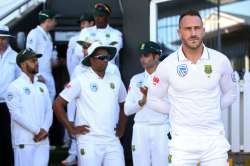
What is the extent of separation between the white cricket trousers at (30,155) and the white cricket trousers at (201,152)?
231cm

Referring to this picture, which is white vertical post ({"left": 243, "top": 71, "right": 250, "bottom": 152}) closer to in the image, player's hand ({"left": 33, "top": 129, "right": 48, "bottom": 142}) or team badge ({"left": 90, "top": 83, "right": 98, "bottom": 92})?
team badge ({"left": 90, "top": 83, "right": 98, "bottom": 92})

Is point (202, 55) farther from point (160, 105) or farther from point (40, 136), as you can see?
point (40, 136)

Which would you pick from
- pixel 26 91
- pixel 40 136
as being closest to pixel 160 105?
pixel 40 136

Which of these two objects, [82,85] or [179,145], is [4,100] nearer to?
[82,85]

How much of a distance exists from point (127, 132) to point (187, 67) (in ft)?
13.4

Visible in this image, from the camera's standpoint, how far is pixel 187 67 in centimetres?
520

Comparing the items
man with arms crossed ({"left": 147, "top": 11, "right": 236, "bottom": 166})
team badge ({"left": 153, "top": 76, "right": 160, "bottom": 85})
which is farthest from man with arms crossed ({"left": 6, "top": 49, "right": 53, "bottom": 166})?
man with arms crossed ({"left": 147, "top": 11, "right": 236, "bottom": 166})

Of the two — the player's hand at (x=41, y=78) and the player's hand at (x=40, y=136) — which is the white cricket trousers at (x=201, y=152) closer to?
the player's hand at (x=40, y=136)

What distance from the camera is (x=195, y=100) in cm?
515

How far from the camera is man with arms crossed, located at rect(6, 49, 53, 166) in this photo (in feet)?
22.8

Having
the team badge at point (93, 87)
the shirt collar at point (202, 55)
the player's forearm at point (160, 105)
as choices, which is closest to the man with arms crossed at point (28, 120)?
the team badge at point (93, 87)

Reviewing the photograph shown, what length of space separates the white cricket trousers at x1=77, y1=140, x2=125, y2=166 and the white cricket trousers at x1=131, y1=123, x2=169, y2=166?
19.2 inches

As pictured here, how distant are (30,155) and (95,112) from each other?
40.8 inches

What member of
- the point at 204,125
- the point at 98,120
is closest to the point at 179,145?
the point at 204,125
